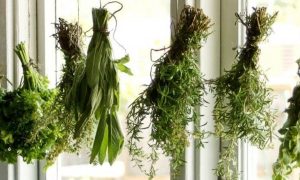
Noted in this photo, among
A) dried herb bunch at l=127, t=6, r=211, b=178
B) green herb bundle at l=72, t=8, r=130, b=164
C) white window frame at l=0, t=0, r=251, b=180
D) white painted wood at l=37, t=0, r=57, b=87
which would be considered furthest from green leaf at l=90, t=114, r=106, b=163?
white painted wood at l=37, t=0, r=57, b=87

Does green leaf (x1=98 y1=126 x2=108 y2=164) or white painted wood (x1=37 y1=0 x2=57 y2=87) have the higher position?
white painted wood (x1=37 y1=0 x2=57 y2=87)

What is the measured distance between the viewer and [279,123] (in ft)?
4.60

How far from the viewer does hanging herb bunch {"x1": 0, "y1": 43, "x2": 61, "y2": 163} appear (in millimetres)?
1482

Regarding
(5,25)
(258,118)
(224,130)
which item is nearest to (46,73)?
(5,25)

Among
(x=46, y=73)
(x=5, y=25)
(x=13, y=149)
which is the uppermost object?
(x=5, y=25)

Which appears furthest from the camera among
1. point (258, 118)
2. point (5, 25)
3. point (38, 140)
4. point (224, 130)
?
point (5, 25)

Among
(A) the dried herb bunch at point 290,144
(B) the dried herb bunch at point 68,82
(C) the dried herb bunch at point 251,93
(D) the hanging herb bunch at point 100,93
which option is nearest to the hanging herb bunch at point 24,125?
(B) the dried herb bunch at point 68,82

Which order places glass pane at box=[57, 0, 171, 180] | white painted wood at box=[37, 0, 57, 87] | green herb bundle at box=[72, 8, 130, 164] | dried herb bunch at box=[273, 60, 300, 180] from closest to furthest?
dried herb bunch at box=[273, 60, 300, 180]
green herb bundle at box=[72, 8, 130, 164]
glass pane at box=[57, 0, 171, 180]
white painted wood at box=[37, 0, 57, 87]

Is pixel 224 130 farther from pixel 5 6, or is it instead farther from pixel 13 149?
pixel 5 6

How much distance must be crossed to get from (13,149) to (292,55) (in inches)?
31.9

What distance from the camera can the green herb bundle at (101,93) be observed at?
4.25 ft

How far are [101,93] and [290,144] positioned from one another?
1.52ft

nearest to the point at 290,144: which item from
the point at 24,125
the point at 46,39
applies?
the point at 24,125

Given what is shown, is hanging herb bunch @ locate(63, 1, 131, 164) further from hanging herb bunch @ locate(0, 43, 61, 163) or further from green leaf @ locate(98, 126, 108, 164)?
hanging herb bunch @ locate(0, 43, 61, 163)
